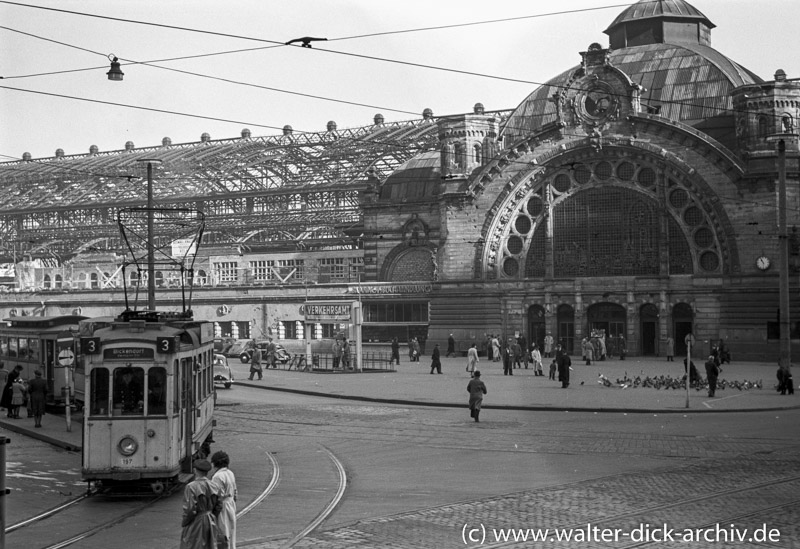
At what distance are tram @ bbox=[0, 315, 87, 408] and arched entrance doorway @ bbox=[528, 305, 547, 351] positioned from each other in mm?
37179

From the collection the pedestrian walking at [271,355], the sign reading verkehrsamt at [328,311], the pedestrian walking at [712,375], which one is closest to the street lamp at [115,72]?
the pedestrian walking at [712,375]

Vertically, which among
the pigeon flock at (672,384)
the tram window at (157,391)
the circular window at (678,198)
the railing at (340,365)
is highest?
the circular window at (678,198)

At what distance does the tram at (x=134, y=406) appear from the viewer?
63.6 feet

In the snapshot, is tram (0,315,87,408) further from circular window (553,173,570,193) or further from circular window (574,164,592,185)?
circular window (574,164,592,185)

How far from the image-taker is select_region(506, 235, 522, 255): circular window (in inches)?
2862

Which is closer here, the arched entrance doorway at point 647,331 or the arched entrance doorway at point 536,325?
the arched entrance doorway at point 647,331

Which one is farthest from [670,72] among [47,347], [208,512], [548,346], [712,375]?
[208,512]

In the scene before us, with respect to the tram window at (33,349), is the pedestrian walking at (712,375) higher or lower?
lower

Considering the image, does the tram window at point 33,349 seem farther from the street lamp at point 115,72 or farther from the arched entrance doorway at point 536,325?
the arched entrance doorway at point 536,325

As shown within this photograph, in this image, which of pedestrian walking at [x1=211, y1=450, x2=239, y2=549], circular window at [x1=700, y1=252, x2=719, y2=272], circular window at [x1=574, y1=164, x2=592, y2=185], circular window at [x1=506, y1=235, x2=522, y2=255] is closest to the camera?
pedestrian walking at [x1=211, y1=450, x2=239, y2=549]

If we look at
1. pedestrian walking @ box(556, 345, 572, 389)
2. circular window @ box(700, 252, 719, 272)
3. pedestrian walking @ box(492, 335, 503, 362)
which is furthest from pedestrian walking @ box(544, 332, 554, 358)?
pedestrian walking @ box(556, 345, 572, 389)

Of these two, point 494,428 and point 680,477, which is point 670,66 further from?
point 680,477

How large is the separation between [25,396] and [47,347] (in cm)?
180

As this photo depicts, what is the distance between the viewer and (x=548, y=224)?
71.4 meters
